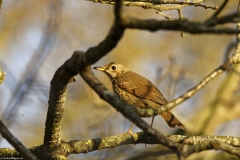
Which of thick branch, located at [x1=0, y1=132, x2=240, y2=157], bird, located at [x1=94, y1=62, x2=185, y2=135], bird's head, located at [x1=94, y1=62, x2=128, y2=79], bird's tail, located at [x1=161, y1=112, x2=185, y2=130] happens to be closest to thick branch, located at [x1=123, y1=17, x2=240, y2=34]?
thick branch, located at [x1=0, y1=132, x2=240, y2=157]

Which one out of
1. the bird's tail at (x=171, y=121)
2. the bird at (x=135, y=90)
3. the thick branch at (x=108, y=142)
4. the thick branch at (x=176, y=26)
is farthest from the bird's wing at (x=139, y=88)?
the thick branch at (x=176, y=26)

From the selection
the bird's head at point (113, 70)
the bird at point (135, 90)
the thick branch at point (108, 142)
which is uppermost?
the bird's head at point (113, 70)

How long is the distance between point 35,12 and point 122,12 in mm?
7600

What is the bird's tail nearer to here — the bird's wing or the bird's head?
the bird's wing

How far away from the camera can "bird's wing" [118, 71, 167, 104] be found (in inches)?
255

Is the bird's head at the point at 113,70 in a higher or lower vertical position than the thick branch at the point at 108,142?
higher

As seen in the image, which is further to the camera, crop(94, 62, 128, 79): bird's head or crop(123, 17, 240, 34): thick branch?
crop(94, 62, 128, 79): bird's head

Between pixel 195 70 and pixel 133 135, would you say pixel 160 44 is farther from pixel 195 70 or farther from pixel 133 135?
pixel 133 135

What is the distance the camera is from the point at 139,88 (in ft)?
22.1

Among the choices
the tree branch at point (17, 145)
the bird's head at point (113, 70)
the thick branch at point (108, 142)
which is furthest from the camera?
the bird's head at point (113, 70)

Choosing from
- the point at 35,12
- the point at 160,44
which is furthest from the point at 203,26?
Result: the point at 160,44

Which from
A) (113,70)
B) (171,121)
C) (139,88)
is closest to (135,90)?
(139,88)

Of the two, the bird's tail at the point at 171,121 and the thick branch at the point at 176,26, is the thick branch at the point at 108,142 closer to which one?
the bird's tail at the point at 171,121

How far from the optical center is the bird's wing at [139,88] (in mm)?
6475
